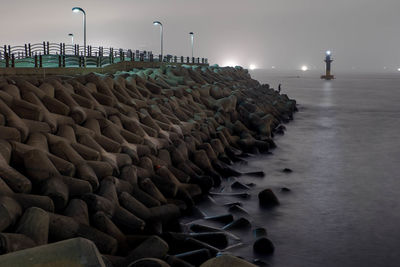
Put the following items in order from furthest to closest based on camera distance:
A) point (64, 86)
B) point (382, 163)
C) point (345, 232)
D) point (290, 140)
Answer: point (290, 140)
point (382, 163)
point (64, 86)
point (345, 232)

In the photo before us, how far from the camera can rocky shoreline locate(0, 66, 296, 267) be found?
18.6ft

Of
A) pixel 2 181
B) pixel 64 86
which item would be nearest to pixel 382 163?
pixel 64 86

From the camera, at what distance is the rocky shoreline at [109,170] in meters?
5.67

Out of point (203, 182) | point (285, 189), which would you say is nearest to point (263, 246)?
point (203, 182)

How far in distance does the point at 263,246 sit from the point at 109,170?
3028 mm

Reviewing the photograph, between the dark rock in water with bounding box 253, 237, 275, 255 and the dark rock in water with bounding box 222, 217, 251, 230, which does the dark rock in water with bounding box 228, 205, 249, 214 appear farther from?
the dark rock in water with bounding box 253, 237, 275, 255

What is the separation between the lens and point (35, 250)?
2797 millimetres

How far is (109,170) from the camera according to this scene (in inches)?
312

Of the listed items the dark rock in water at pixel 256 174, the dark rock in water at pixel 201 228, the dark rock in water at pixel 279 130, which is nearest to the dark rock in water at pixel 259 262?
the dark rock in water at pixel 201 228

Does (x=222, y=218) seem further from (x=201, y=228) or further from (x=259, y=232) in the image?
(x=259, y=232)

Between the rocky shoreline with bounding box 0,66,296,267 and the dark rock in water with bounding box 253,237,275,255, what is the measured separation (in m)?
0.03

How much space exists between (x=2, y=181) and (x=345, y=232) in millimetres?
6306

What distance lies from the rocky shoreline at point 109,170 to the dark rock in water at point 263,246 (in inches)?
1.1

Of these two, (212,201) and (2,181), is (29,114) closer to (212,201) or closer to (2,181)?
(2,181)
